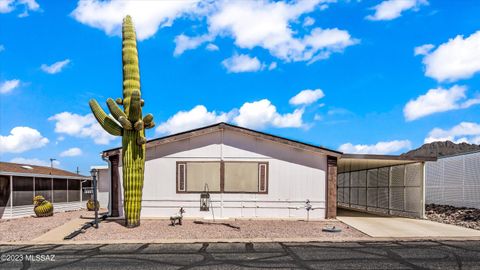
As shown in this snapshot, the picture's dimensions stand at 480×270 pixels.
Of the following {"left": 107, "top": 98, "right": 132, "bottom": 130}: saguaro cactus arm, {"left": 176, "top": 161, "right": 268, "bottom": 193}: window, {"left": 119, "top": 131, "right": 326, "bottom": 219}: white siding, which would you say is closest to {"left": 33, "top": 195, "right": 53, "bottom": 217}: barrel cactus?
{"left": 119, "top": 131, "right": 326, "bottom": 219}: white siding

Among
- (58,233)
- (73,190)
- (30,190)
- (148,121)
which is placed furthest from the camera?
(73,190)

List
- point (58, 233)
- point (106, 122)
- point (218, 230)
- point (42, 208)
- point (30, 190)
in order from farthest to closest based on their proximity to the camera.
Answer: point (30, 190) < point (42, 208) < point (106, 122) < point (218, 230) < point (58, 233)

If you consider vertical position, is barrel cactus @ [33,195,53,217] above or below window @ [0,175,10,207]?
below

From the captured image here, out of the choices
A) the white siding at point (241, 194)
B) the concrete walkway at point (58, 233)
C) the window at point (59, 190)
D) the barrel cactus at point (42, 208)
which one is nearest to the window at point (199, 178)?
the white siding at point (241, 194)

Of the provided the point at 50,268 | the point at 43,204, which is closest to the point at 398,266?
the point at 50,268

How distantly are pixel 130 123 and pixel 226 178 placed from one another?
541 cm

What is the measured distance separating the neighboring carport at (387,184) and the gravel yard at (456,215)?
1375mm

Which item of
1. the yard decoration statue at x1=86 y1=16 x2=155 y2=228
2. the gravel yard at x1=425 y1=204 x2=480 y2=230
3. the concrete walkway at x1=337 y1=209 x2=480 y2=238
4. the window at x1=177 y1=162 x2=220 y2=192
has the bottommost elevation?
the gravel yard at x1=425 y1=204 x2=480 y2=230

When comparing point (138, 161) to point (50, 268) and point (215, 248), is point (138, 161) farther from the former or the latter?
point (50, 268)

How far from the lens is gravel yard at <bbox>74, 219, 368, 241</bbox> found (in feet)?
45.3

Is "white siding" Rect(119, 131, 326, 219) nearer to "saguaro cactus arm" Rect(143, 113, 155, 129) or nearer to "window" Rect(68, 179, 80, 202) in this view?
"saguaro cactus arm" Rect(143, 113, 155, 129)

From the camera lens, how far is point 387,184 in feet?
79.4

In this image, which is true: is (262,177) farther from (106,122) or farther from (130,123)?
(106,122)

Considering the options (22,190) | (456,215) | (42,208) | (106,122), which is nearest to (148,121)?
Result: (106,122)
